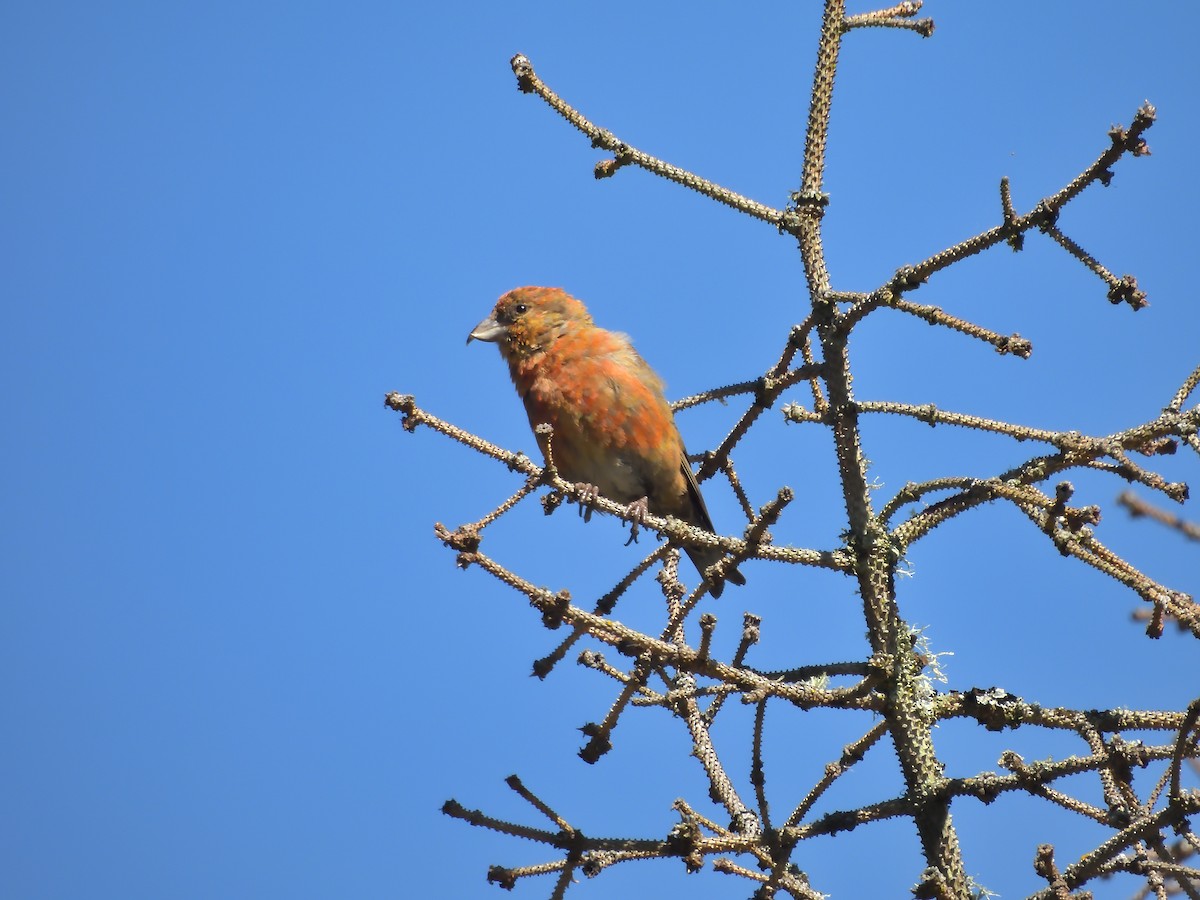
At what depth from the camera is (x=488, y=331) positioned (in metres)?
5.98

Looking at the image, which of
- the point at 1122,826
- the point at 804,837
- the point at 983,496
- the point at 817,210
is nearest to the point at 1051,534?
the point at 983,496

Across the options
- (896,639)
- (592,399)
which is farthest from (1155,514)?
(592,399)

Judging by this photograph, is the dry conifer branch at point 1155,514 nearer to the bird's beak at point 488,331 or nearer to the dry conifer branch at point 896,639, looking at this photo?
the dry conifer branch at point 896,639

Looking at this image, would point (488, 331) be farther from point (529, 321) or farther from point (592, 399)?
point (592, 399)

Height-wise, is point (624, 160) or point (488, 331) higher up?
point (488, 331)

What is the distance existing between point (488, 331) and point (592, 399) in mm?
740

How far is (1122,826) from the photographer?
2.57m

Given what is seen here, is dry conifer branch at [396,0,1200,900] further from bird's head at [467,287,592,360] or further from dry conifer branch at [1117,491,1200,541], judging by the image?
bird's head at [467,287,592,360]

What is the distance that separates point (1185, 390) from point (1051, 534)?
0.45 metres

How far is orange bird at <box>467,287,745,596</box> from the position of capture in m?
5.56

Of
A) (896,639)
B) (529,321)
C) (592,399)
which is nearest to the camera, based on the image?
(896,639)

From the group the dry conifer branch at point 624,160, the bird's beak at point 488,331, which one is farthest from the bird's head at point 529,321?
the dry conifer branch at point 624,160

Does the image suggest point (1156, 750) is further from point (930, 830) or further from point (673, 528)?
point (673, 528)

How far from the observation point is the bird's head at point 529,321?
588 cm
